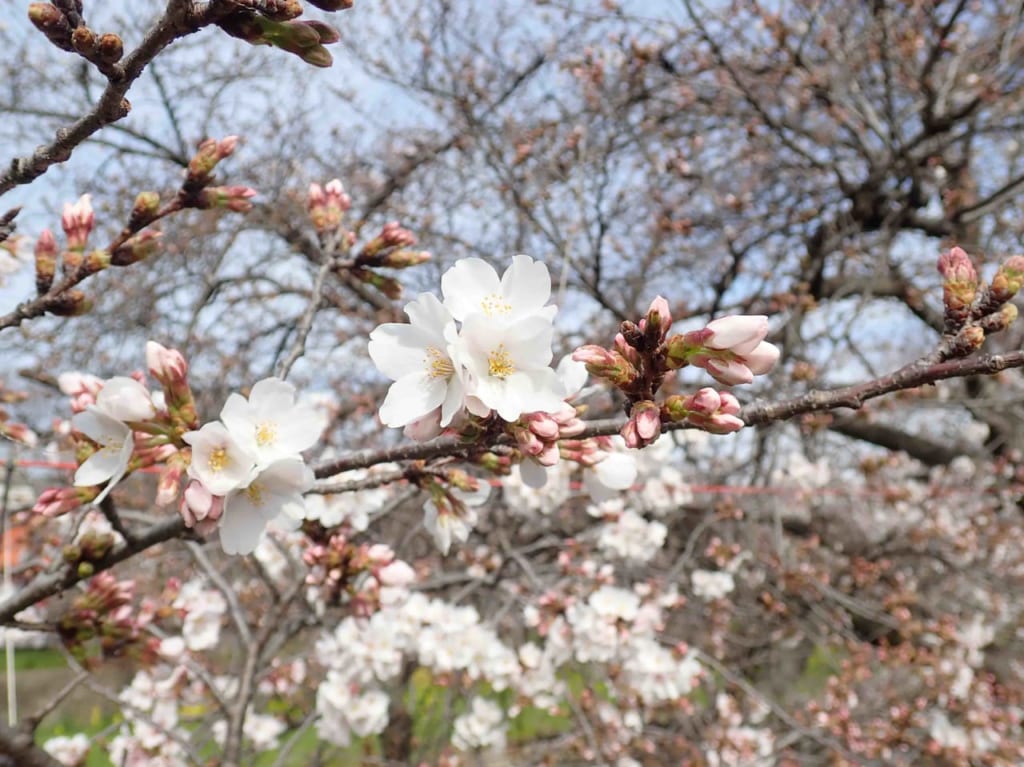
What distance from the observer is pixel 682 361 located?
874 mm

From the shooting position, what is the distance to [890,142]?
4.10m

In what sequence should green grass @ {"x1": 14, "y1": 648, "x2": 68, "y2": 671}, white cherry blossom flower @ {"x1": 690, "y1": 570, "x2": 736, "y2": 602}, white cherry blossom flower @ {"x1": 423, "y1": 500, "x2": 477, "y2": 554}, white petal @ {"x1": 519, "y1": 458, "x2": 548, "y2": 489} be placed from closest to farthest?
1. white petal @ {"x1": 519, "y1": 458, "x2": 548, "y2": 489}
2. white cherry blossom flower @ {"x1": 423, "y1": 500, "x2": 477, "y2": 554}
3. white cherry blossom flower @ {"x1": 690, "y1": 570, "x2": 736, "y2": 602}
4. green grass @ {"x1": 14, "y1": 648, "x2": 68, "y2": 671}

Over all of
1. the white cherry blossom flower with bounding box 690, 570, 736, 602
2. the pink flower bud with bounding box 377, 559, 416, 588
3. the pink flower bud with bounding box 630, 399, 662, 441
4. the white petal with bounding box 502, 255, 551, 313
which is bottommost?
the white cherry blossom flower with bounding box 690, 570, 736, 602

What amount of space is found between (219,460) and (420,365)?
1.08ft

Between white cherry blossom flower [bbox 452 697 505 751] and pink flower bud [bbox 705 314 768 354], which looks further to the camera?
white cherry blossom flower [bbox 452 697 505 751]

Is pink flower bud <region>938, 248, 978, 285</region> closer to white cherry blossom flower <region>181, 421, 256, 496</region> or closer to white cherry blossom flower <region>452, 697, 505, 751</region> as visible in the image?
white cherry blossom flower <region>181, 421, 256, 496</region>

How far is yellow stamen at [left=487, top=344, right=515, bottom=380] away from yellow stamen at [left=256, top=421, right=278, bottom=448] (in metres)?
0.41

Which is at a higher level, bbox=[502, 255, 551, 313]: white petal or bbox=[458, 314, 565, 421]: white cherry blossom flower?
bbox=[502, 255, 551, 313]: white petal

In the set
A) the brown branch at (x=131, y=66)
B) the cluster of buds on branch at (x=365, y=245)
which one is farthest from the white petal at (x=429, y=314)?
the cluster of buds on branch at (x=365, y=245)

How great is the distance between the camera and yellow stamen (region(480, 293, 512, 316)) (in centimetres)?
95

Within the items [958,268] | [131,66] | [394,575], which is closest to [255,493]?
[131,66]

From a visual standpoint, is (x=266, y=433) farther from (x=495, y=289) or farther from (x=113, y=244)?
(x=113, y=244)

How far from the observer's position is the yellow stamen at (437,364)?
3.03ft

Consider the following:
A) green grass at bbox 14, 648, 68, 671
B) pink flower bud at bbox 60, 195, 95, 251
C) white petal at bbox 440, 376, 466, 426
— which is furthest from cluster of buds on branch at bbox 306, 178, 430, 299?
green grass at bbox 14, 648, 68, 671
